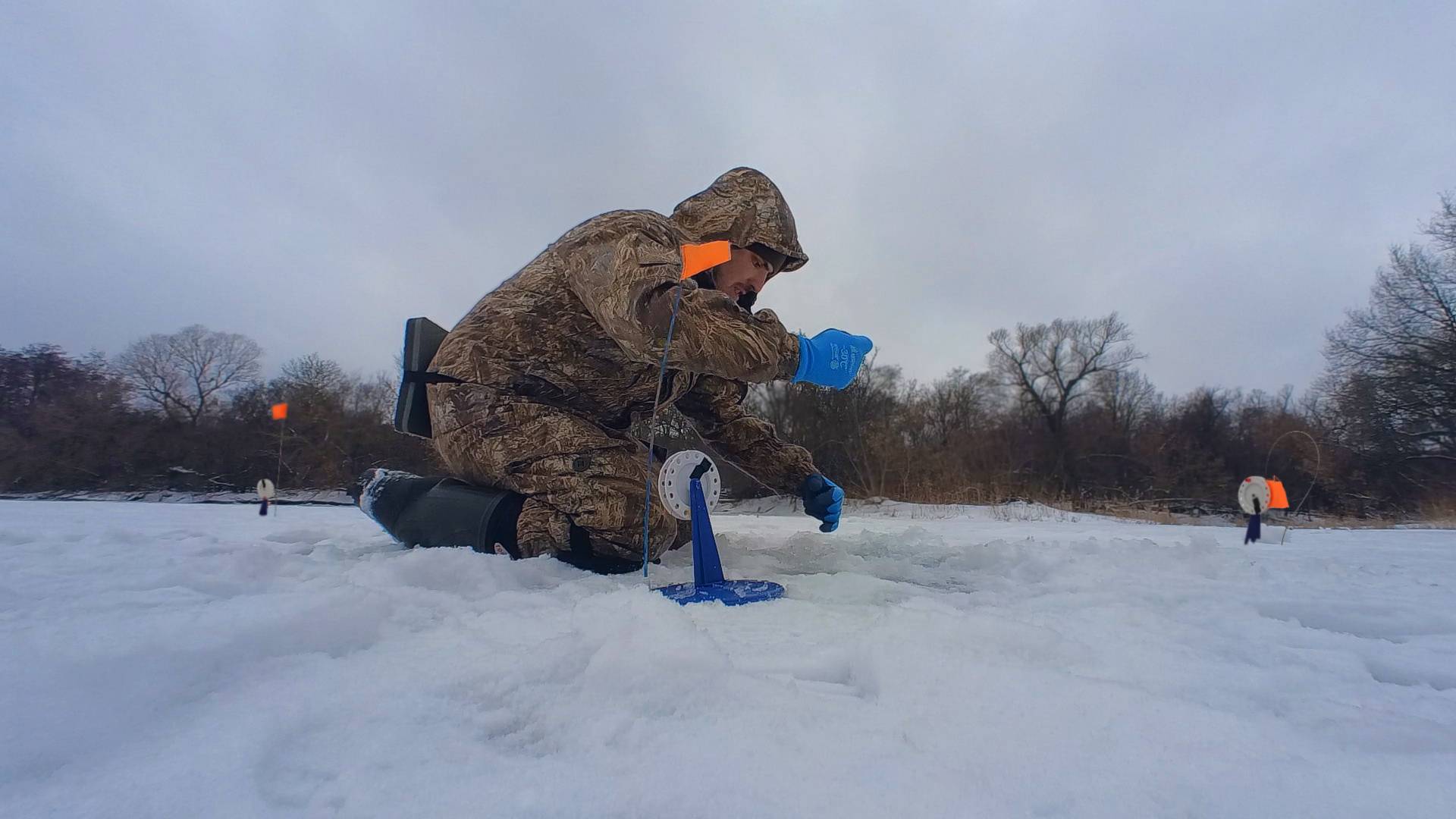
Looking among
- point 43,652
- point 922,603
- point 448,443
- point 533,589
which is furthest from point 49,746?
point 448,443

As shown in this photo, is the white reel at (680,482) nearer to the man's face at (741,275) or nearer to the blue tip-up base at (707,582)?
the blue tip-up base at (707,582)

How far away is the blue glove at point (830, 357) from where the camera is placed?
188 cm

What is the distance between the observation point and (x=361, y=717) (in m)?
0.62

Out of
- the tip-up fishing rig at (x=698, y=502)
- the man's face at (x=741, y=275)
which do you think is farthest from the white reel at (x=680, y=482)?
the man's face at (x=741, y=275)

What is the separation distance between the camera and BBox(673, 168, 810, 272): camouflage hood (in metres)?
2.32

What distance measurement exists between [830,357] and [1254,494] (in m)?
3.14

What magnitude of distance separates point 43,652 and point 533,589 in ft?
2.69

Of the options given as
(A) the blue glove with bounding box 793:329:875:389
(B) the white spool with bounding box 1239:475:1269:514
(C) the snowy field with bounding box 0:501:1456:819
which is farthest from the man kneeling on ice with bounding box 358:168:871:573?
(B) the white spool with bounding box 1239:475:1269:514

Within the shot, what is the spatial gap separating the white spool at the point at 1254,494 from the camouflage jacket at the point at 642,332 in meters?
2.68

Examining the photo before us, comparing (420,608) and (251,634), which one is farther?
(420,608)

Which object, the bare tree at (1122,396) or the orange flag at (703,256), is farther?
the bare tree at (1122,396)

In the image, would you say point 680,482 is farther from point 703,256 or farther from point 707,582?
point 703,256

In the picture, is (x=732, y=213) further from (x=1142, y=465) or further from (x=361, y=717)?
(x=1142, y=465)

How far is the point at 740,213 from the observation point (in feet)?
7.72
